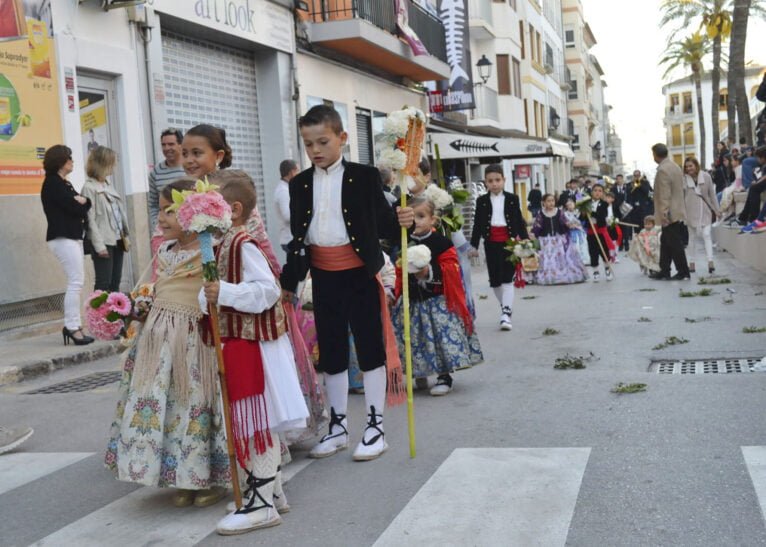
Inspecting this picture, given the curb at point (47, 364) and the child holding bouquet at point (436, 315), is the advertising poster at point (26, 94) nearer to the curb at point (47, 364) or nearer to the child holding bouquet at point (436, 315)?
the curb at point (47, 364)

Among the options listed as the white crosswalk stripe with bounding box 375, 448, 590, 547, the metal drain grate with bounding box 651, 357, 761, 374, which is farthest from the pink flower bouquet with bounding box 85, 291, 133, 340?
the metal drain grate with bounding box 651, 357, 761, 374

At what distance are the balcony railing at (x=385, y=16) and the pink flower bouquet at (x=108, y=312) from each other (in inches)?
627

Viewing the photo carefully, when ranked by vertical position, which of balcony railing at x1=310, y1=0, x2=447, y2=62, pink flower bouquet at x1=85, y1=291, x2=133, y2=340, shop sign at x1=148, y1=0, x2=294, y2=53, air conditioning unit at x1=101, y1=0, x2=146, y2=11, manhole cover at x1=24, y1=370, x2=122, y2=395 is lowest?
manhole cover at x1=24, y1=370, x2=122, y2=395

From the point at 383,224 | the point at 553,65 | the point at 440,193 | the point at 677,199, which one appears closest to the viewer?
the point at 383,224

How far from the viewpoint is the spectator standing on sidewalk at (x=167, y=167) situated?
8.15 meters

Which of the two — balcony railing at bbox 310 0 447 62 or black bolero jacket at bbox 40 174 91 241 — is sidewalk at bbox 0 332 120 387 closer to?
black bolero jacket at bbox 40 174 91 241

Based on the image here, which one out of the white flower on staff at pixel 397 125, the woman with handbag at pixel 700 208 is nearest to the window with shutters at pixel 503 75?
the woman with handbag at pixel 700 208

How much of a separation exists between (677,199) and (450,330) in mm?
9579

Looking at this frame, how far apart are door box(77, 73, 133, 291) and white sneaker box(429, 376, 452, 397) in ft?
22.1

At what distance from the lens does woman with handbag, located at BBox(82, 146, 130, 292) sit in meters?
10.3

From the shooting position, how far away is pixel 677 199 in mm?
15883

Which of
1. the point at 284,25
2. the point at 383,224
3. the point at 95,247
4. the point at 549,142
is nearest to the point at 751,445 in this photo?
the point at 383,224

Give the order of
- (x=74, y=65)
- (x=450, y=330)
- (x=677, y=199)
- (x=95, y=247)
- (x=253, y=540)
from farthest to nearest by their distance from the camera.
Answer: (x=677, y=199) < (x=74, y=65) < (x=95, y=247) < (x=450, y=330) < (x=253, y=540)

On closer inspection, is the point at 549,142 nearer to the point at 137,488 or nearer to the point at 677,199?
the point at 677,199
